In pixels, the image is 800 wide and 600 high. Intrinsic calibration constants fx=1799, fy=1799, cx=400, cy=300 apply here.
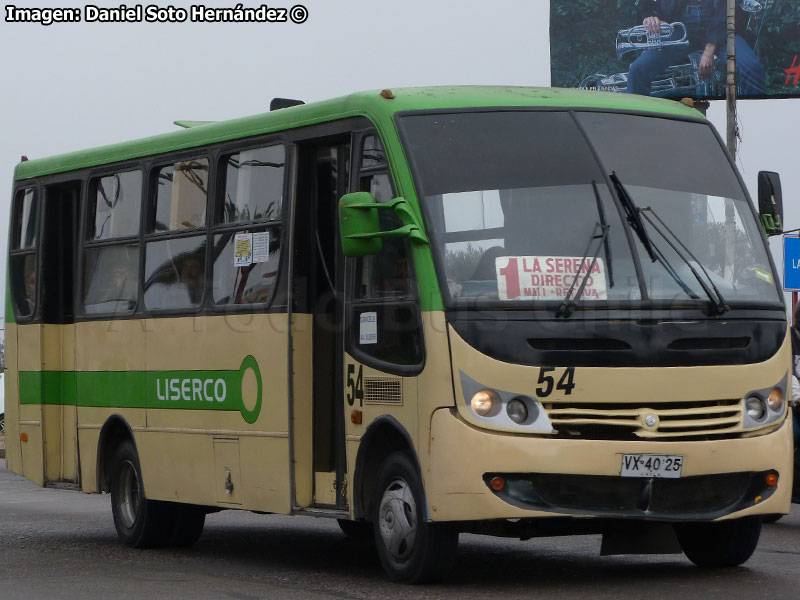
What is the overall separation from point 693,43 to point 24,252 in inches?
1018

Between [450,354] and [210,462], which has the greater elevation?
[450,354]

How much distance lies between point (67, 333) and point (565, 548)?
4.63 m

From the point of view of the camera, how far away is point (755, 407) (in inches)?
403

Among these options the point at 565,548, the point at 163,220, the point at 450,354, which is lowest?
the point at 565,548

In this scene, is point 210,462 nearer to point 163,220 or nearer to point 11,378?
point 163,220

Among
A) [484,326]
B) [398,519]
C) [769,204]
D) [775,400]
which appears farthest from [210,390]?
[775,400]

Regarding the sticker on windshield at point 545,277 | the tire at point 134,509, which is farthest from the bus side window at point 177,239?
the sticker on windshield at point 545,277

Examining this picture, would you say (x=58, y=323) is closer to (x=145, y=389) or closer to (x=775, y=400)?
(x=145, y=389)

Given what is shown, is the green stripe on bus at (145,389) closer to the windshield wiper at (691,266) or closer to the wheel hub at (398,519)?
the wheel hub at (398,519)

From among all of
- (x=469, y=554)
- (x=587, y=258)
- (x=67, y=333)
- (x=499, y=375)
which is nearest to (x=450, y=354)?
(x=499, y=375)

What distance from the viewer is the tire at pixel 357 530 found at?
1388cm

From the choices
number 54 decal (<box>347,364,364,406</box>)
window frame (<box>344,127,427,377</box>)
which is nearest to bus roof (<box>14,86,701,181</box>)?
window frame (<box>344,127,427,377</box>)

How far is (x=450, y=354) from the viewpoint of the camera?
9.84 metres

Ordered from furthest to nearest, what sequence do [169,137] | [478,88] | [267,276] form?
1. [169,137]
2. [267,276]
3. [478,88]
